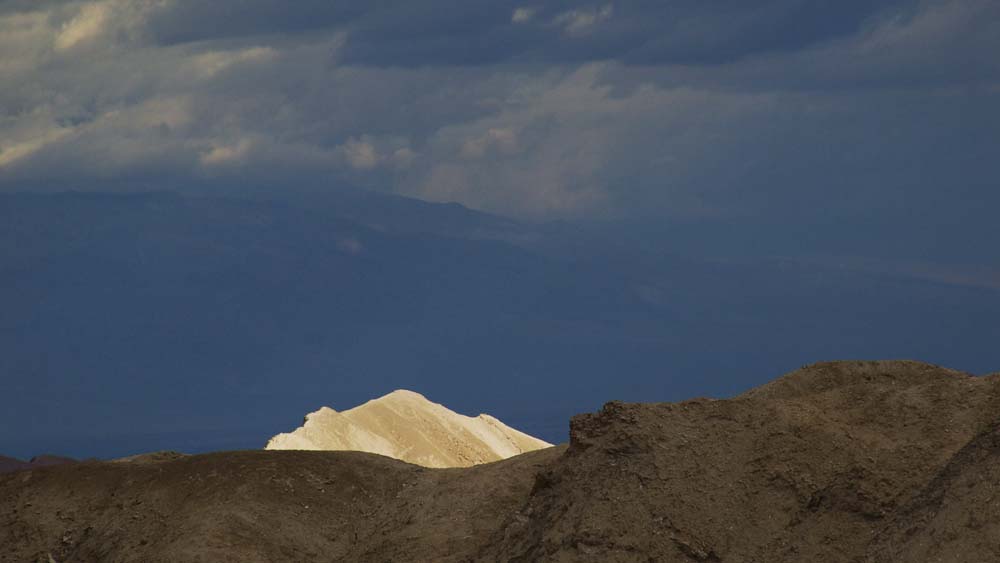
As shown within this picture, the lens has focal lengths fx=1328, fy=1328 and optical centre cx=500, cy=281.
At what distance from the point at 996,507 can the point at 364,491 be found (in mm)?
12447

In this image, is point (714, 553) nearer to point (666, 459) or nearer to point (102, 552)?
point (666, 459)

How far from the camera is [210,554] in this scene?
936 inches

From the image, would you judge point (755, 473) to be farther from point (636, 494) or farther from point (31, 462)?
point (31, 462)

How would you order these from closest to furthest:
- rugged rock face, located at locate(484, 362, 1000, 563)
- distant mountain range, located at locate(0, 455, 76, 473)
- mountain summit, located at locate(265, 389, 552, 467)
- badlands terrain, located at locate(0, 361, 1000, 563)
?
1. badlands terrain, located at locate(0, 361, 1000, 563)
2. rugged rock face, located at locate(484, 362, 1000, 563)
3. distant mountain range, located at locate(0, 455, 76, 473)
4. mountain summit, located at locate(265, 389, 552, 467)

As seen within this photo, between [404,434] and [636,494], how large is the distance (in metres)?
Answer: 34.9

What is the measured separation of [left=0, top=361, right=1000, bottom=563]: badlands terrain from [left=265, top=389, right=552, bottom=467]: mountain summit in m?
23.2

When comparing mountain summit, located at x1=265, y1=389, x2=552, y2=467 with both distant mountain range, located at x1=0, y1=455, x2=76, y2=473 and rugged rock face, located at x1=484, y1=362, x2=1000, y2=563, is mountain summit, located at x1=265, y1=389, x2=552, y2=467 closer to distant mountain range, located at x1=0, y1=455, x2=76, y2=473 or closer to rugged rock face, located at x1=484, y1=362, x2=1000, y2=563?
distant mountain range, located at x1=0, y1=455, x2=76, y2=473

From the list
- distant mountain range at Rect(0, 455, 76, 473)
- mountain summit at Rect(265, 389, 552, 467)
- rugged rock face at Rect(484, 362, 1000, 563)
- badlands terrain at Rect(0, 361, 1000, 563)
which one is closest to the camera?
badlands terrain at Rect(0, 361, 1000, 563)

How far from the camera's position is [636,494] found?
846 inches

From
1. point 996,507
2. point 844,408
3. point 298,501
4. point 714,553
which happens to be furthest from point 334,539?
point 996,507

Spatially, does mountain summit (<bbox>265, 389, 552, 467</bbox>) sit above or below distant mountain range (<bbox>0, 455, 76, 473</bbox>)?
below

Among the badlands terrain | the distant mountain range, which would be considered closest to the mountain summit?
the distant mountain range

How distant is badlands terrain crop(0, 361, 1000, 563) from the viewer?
812 inches

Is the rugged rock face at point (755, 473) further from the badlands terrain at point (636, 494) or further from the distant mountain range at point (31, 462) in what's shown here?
the distant mountain range at point (31, 462)
